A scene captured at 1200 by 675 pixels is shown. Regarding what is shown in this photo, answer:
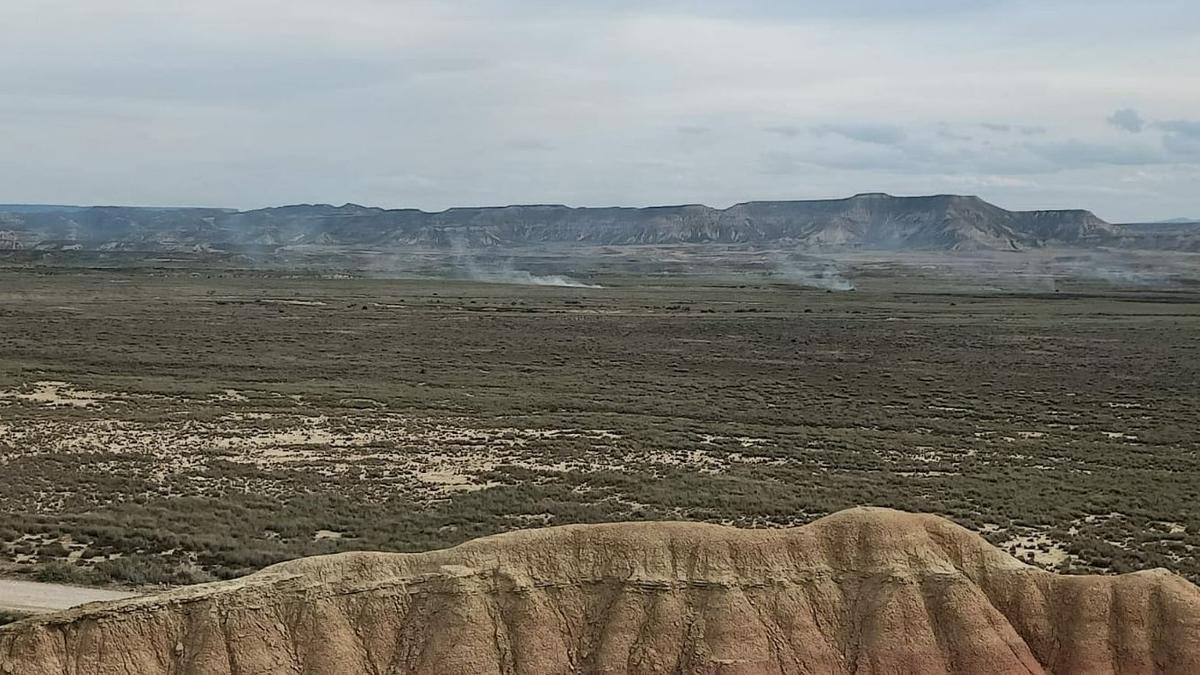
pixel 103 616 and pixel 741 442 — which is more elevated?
pixel 103 616

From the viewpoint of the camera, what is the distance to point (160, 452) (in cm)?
3772

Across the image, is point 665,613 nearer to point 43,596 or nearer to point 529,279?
point 43,596

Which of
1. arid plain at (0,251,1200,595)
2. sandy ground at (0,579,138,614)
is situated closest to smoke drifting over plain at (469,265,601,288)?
arid plain at (0,251,1200,595)

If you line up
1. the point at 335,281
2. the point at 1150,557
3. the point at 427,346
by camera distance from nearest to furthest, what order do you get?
the point at 1150,557 < the point at 427,346 < the point at 335,281

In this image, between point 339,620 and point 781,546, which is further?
point 781,546

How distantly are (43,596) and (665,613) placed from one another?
589 inches

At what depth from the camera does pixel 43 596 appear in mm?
21781

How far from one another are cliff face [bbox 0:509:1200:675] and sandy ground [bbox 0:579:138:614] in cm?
864

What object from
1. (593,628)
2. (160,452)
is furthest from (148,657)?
(160,452)

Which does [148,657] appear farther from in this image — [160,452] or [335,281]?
[335,281]

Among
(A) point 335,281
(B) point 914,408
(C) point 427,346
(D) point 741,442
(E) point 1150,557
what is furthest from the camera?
(A) point 335,281

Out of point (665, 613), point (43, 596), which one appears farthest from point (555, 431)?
point (665, 613)

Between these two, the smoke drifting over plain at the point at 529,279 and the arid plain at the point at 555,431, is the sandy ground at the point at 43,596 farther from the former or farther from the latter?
the smoke drifting over plain at the point at 529,279

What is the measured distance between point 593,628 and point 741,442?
2802 centimetres
